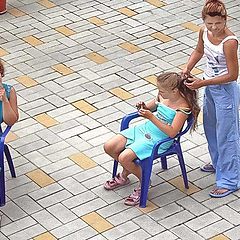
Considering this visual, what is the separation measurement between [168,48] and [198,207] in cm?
334

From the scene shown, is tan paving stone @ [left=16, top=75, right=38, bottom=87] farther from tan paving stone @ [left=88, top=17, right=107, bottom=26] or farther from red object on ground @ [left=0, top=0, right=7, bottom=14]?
red object on ground @ [left=0, top=0, right=7, bottom=14]

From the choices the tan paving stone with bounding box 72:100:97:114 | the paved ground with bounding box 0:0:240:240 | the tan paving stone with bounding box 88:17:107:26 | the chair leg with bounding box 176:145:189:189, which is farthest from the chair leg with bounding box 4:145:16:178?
the tan paving stone with bounding box 88:17:107:26

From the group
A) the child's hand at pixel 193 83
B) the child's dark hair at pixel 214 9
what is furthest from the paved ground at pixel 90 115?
the child's dark hair at pixel 214 9

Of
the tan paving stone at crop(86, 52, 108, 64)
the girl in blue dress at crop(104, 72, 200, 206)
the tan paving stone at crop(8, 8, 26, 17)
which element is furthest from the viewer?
the tan paving stone at crop(8, 8, 26, 17)

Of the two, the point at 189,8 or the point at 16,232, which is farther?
the point at 189,8

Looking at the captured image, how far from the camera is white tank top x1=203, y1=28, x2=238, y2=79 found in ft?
23.8

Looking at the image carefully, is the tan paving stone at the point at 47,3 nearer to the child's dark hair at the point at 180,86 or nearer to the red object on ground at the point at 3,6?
the red object on ground at the point at 3,6

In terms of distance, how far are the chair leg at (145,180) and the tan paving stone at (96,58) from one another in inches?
117

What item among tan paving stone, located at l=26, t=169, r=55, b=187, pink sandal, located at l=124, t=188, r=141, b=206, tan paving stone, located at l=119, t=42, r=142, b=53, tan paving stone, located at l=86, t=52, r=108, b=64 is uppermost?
pink sandal, located at l=124, t=188, r=141, b=206

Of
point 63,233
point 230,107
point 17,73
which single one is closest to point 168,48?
point 17,73

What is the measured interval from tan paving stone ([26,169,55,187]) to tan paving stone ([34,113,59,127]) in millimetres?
877

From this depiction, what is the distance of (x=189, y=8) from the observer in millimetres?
11625

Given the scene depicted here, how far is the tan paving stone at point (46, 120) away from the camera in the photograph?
8883 mm

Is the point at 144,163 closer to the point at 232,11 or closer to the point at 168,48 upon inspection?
the point at 168,48
